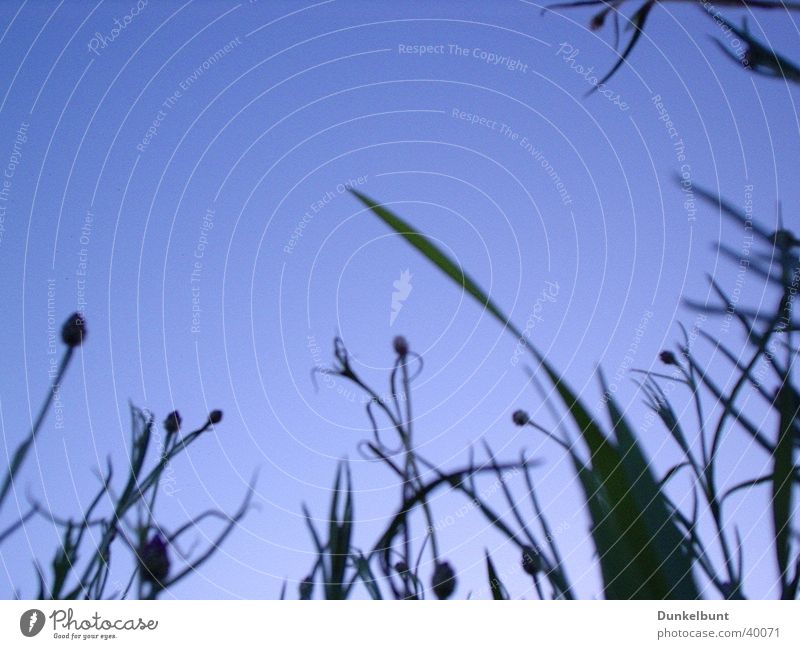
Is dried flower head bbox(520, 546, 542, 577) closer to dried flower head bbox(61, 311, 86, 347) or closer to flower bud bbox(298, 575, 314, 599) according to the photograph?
flower bud bbox(298, 575, 314, 599)

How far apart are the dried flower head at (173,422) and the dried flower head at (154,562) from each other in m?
0.11

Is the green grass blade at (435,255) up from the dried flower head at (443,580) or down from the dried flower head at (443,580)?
up

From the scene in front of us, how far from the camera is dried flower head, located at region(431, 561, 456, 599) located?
80 cm

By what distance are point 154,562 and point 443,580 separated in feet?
0.89

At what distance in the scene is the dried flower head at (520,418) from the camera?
86 cm

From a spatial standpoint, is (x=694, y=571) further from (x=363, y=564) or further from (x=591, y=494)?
(x=363, y=564)

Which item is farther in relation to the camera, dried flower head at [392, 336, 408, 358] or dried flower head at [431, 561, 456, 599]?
dried flower head at [392, 336, 408, 358]
